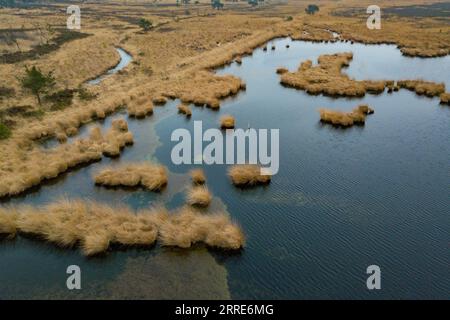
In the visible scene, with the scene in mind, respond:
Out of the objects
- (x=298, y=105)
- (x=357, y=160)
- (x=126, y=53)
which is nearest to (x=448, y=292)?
(x=357, y=160)

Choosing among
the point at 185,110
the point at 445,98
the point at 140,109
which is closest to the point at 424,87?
the point at 445,98

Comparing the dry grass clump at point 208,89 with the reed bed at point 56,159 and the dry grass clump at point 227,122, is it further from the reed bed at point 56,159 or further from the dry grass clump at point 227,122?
the reed bed at point 56,159

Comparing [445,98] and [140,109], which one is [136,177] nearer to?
[140,109]

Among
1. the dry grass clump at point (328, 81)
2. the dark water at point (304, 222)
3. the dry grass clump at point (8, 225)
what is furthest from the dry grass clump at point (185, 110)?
the dry grass clump at point (8, 225)

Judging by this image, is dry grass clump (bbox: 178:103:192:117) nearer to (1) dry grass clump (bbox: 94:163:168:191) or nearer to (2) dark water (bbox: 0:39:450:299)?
(2) dark water (bbox: 0:39:450:299)

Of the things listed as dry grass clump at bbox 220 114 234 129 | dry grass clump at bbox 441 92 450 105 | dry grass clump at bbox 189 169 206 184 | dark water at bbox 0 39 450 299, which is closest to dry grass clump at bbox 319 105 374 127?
dark water at bbox 0 39 450 299
